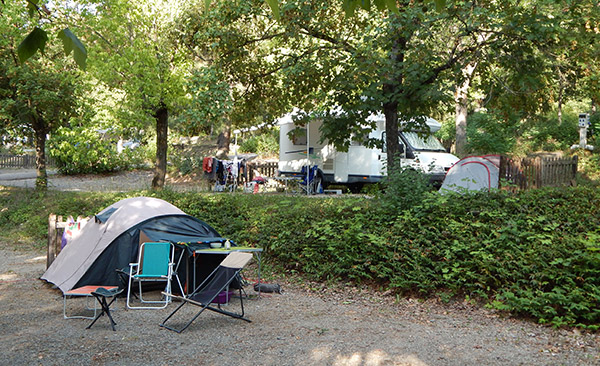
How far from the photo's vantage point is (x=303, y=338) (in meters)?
5.80

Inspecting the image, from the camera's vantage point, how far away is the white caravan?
15234 mm

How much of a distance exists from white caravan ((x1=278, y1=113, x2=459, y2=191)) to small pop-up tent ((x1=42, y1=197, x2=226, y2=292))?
695cm

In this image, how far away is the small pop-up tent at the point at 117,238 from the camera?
809cm

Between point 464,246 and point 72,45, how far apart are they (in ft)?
21.0

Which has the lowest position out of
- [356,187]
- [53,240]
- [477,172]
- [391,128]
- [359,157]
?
[53,240]

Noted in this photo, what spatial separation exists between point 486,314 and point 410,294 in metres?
1.28

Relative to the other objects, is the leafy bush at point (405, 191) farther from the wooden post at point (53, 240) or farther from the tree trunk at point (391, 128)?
the wooden post at point (53, 240)

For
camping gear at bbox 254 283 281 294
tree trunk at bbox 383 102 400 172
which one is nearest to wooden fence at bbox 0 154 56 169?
tree trunk at bbox 383 102 400 172

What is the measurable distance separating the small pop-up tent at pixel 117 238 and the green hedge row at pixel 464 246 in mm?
1841

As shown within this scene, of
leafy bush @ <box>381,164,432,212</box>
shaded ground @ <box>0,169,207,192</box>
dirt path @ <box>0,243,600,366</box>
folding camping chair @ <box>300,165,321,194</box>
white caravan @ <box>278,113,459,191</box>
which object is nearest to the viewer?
dirt path @ <box>0,243,600,366</box>

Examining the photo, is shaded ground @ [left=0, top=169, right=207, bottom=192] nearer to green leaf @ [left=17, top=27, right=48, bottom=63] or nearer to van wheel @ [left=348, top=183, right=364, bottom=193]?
van wheel @ [left=348, top=183, right=364, bottom=193]

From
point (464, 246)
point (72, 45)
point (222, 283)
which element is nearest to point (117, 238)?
point (222, 283)

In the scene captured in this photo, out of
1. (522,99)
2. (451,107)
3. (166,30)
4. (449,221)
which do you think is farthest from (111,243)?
(166,30)

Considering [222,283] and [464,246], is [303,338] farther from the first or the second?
[464,246]
